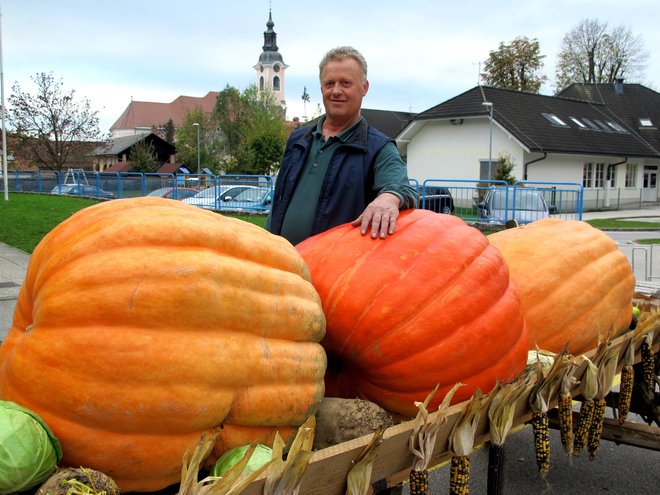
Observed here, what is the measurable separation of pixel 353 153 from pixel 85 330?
1.65 metres

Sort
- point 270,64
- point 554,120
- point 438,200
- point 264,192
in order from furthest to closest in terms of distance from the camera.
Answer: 1. point 270,64
2. point 554,120
3. point 264,192
4. point 438,200

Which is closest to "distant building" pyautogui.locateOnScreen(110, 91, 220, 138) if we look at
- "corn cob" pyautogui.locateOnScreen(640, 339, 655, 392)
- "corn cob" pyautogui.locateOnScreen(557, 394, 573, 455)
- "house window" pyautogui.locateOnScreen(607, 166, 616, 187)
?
"house window" pyautogui.locateOnScreen(607, 166, 616, 187)

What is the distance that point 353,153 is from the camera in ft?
9.32

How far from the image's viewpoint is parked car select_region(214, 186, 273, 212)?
67.9 feet

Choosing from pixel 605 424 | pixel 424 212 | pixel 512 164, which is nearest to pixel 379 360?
pixel 424 212

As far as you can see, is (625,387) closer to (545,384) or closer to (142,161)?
(545,384)

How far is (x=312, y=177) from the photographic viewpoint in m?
2.90

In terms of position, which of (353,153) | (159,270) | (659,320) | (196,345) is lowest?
(659,320)

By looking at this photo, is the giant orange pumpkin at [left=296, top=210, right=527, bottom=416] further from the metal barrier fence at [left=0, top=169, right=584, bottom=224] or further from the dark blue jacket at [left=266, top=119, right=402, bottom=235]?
the metal barrier fence at [left=0, top=169, right=584, bottom=224]

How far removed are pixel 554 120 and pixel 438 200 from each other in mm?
20115

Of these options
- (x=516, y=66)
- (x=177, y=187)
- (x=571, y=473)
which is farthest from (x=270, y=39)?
(x=571, y=473)

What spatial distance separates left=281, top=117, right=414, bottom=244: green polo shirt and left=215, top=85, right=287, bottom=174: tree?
143 ft

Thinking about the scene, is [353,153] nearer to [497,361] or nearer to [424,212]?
[424,212]

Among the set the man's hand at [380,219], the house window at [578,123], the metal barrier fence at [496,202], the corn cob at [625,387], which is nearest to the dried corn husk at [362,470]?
the man's hand at [380,219]
